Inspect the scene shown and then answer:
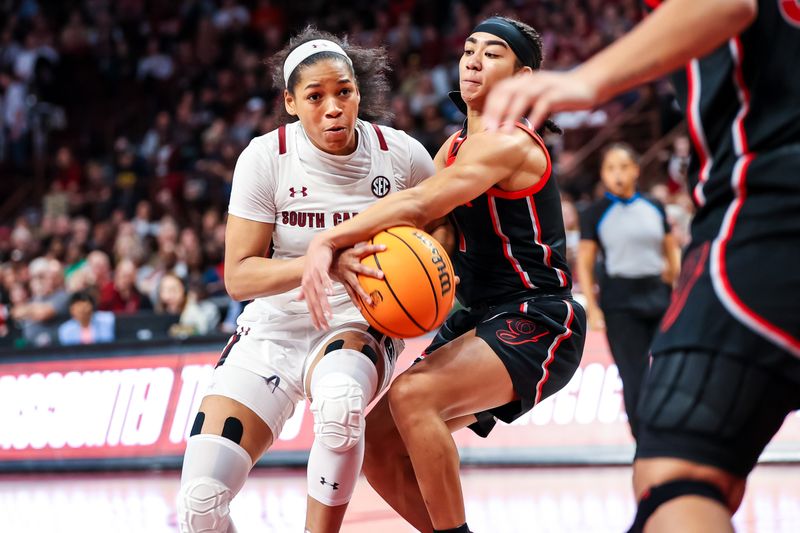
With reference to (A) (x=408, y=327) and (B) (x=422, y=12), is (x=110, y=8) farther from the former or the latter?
(A) (x=408, y=327)

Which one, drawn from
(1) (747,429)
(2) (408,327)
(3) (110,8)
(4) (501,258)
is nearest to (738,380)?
(1) (747,429)

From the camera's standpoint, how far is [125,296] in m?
10.9

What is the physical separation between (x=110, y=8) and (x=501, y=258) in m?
16.4

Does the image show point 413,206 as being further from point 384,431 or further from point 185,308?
point 185,308

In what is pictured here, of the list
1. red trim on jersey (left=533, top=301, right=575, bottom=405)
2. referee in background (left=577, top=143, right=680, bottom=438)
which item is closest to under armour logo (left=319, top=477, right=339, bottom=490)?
red trim on jersey (left=533, top=301, right=575, bottom=405)

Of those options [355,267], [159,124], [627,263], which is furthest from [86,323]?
[159,124]

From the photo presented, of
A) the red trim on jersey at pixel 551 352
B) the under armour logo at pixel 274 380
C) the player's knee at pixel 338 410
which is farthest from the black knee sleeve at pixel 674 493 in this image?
the under armour logo at pixel 274 380

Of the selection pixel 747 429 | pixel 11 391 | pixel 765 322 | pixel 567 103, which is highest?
pixel 567 103

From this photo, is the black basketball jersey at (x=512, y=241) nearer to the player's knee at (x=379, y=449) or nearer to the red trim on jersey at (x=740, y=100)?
the player's knee at (x=379, y=449)

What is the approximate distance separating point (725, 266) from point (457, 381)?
5.35 ft

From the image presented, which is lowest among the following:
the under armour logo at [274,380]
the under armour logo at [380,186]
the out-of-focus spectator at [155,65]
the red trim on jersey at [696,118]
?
the out-of-focus spectator at [155,65]

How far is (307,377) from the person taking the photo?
3.67 metres

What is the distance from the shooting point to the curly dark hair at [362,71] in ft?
13.3

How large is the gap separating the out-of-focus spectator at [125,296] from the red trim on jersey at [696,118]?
9.15m
